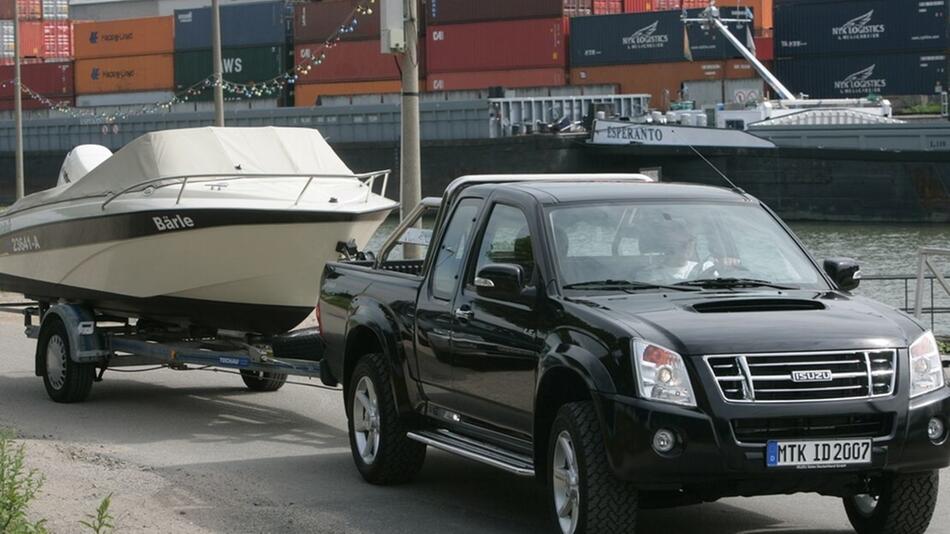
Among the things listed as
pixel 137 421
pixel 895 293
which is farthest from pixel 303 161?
pixel 895 293

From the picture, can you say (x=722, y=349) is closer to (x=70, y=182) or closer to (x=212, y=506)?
(x=212, y=506)

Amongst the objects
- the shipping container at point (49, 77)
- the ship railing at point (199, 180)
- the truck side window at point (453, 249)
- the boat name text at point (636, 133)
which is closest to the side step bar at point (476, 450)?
the truck side window at point (453, 249)

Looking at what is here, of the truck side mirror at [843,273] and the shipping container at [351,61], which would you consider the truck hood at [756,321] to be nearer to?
the truck side mirror at [843,273]

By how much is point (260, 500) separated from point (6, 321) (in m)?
13.1

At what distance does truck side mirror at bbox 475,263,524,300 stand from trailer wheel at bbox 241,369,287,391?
6322mm

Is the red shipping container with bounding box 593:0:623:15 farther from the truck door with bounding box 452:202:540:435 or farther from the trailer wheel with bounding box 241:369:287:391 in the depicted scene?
the truck door with bounding box 452:202:540:435

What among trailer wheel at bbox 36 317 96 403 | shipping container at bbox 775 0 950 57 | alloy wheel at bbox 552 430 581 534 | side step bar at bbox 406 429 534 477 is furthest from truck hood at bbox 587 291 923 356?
shipping container at bbox 775 0 950 57

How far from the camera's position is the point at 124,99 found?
2781 inches

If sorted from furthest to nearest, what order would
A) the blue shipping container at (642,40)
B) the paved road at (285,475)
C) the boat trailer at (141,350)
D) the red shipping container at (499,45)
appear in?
the red shipping container at (499,45) < the blue shipping container at (642,40) < the boat trailer at (141,350) < the paved road at (285,475)

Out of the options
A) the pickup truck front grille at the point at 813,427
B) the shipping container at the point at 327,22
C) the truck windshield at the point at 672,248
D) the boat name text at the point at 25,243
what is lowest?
the pickup truck front grille at the point at 813,427

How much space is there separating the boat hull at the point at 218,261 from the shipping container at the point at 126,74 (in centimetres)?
5755

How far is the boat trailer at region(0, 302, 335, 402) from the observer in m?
12.1

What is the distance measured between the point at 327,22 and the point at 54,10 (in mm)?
19033

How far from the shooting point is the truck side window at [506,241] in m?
8.16
